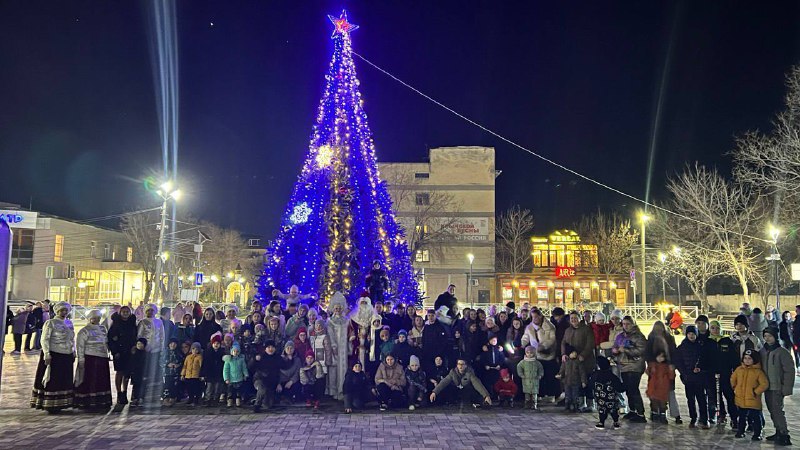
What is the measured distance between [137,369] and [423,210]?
1613 inches

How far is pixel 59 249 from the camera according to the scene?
140ft

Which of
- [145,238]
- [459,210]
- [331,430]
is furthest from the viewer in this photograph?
[459,210]

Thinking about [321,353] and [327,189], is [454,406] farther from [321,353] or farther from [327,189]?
[327,189]

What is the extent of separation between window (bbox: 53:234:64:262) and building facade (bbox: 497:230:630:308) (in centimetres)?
3558

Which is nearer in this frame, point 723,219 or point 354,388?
point 354,388

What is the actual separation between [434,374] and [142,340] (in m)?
5.16

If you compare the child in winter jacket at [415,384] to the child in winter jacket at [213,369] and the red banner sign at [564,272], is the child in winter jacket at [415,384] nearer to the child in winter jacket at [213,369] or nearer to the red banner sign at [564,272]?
the child in winter jacket at [213,369]

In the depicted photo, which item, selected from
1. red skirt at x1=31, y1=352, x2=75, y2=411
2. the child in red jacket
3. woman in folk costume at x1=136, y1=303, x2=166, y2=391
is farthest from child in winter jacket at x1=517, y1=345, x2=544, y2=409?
red skirt at x1=31, y1=352, x2=75, y2=411

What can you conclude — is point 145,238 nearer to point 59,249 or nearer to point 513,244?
point 59,249

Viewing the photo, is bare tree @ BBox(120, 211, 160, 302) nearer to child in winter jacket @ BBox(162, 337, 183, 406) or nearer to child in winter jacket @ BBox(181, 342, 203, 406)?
child in winter jacket @ BBox(162, 337, 183, 406)

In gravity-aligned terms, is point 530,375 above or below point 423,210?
below

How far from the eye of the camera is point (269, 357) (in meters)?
9.94

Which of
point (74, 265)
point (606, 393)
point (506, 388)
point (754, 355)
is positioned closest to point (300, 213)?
point (506, 388)

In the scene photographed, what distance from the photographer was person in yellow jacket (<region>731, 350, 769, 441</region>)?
788 centimetres
